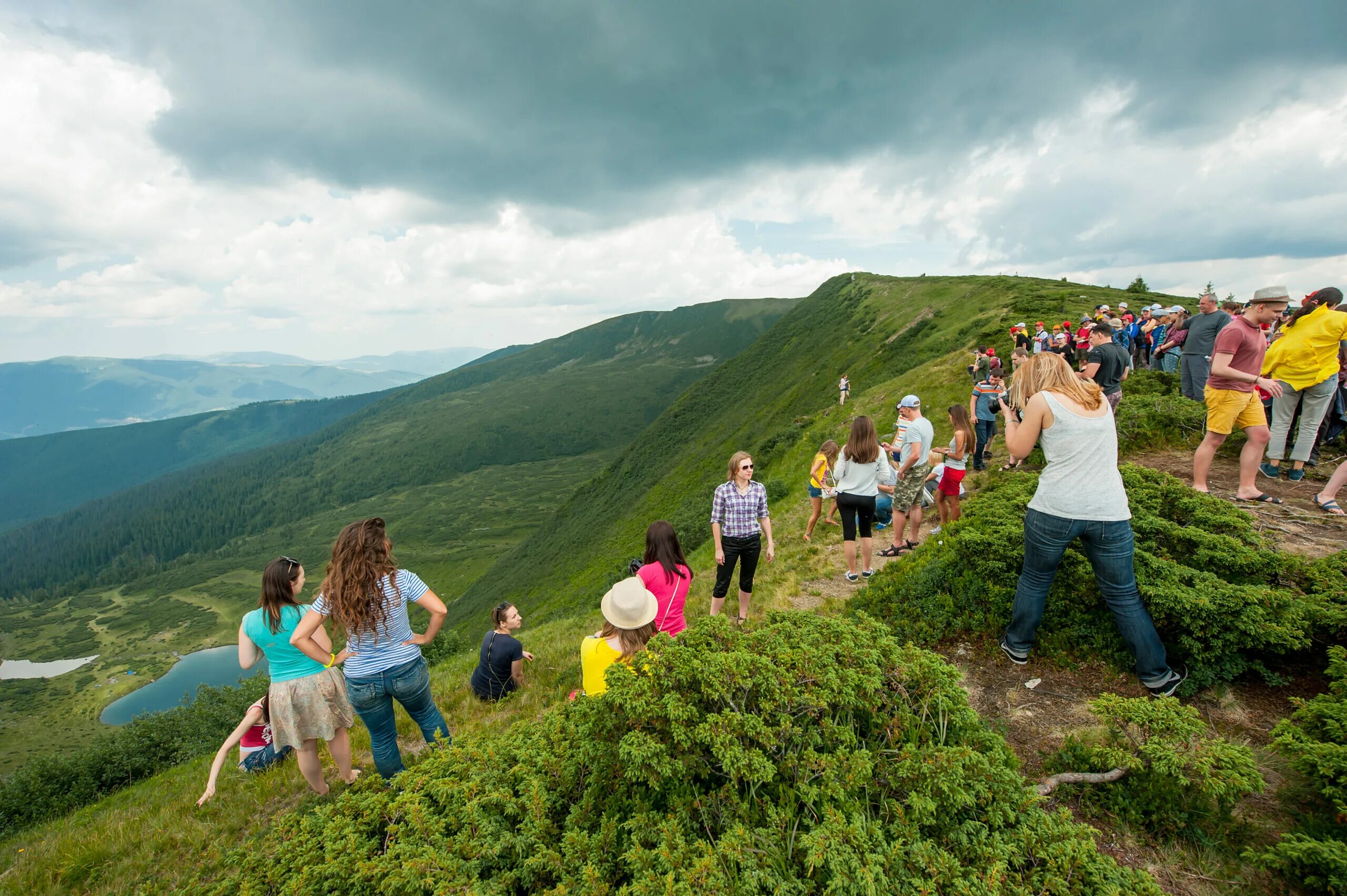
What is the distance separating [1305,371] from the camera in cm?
746

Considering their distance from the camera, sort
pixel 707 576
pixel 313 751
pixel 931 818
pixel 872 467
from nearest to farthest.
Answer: pixel 931 818 → pixel 313 751 → pixel 872 467 → pixel 707 576

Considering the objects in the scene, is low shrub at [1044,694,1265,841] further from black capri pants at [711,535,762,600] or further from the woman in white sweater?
the woman in white sweater

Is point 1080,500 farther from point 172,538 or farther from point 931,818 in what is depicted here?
point 172,538

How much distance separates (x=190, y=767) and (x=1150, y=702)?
13.5 metres

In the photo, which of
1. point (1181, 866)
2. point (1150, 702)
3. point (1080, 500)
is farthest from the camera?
point (1080, 500)

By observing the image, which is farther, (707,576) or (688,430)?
(688,430)

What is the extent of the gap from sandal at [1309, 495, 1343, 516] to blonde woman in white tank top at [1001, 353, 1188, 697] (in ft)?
14.5

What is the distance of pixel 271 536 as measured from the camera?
176 m

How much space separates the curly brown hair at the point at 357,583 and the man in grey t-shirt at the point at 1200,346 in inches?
500

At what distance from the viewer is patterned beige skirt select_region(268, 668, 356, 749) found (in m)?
5.27

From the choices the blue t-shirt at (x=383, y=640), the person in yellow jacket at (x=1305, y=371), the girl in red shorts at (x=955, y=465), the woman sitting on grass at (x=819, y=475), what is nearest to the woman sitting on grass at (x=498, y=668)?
the blue t-shirt at (x=383, y=640)

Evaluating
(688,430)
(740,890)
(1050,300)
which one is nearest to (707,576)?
(740,890)

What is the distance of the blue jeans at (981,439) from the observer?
1225 centimetres

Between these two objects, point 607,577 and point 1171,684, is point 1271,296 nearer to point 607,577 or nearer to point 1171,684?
point 1171,684
